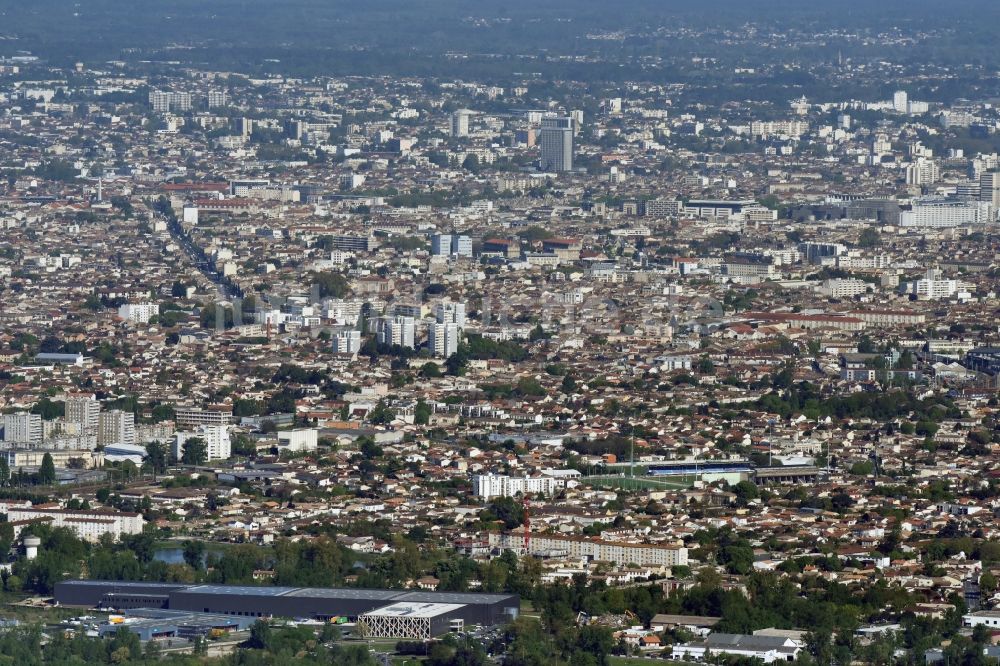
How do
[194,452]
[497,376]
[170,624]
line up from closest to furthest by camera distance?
[170,624]
[194,452]
[497,376]

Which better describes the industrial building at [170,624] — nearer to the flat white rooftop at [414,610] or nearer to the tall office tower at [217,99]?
the flat white rooftop at [414,610]

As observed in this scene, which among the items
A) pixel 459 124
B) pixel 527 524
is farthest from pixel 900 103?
pixel 527 524

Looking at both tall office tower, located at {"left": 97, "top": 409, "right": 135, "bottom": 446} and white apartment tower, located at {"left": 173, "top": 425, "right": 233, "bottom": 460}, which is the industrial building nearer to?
white apartment tower, located at {"left": 173, "top": 425, "right": 233, "bottom": 460}

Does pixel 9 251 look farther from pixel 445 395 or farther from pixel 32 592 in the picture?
pixel 32 592

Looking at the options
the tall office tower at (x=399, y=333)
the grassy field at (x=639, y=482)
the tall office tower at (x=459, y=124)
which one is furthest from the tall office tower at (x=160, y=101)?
the grassy field at (x=639, y=482)

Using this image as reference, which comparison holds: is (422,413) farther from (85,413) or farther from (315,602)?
(315,602)

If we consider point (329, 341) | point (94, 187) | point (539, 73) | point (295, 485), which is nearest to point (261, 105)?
point (539, 73)

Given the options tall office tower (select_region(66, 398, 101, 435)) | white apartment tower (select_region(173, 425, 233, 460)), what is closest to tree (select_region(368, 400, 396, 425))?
white apartment tower (select_region(173, 425, 233, 460))
